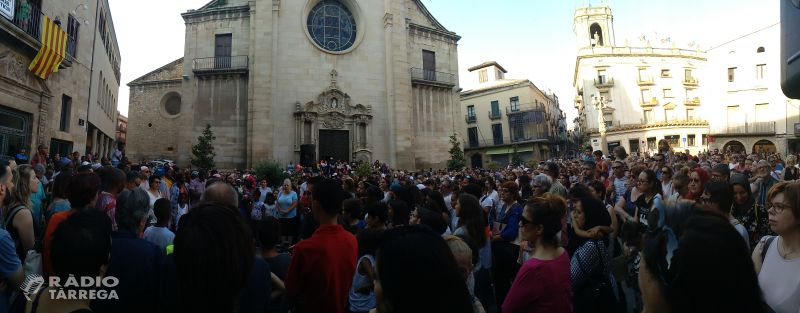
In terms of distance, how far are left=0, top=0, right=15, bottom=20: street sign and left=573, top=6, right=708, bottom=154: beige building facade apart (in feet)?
132

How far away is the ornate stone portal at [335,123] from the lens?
76.1ft

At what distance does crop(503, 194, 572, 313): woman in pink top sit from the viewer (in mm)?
2422

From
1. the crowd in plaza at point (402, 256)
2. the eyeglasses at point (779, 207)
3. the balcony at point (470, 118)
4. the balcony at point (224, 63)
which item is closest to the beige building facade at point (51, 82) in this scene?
the balcony at point (224, 63)

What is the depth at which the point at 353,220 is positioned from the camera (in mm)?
4684

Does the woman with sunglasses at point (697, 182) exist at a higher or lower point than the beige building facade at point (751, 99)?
lower

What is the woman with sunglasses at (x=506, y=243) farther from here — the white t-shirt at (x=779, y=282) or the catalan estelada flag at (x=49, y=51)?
the catalan estelada flag at (x=49, y=51)

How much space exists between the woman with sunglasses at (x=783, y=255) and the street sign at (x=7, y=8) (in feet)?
51.8

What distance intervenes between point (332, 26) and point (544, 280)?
82.0 feet

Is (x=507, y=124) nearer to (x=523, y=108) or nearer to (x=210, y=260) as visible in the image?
(x=523, y=108)

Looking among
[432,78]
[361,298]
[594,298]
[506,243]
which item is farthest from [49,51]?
[432,78]

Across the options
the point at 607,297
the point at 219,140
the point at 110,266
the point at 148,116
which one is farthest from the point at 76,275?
the point at 148,116

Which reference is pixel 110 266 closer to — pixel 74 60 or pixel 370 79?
pixel 74 60

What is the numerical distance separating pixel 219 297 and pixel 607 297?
2.67m

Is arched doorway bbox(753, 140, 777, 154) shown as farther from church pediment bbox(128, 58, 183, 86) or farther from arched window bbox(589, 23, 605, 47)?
church pediment bbox(128, 58, 183, 86)
